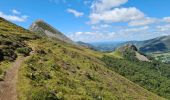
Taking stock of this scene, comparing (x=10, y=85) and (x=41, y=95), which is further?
(x=10, y=85)

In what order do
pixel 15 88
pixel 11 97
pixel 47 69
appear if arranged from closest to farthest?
pixel 11 97, pixel 15 88, pixel 47 69

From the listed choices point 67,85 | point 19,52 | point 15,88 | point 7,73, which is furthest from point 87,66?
point 15,88

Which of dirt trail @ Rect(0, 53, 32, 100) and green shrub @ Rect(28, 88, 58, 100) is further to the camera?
dirt trail @ Rect(0, 53, 32, 100)

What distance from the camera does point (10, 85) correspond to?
2099 inches

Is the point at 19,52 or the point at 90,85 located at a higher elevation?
the point at 19,52

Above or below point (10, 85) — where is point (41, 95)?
below

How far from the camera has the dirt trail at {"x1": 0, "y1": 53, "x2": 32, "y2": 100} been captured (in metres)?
47.8

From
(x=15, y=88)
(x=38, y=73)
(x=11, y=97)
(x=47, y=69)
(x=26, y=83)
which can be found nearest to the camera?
(x=11, y=97)

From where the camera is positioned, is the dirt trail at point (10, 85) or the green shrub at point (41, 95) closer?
the green shrub at point (41, 95)

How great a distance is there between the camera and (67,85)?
66.7 metres

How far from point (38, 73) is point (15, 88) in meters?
13.7

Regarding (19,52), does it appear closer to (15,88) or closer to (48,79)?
(48,79)

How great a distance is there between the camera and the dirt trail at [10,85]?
47.8m

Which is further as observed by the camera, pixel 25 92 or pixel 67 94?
pixel 67 94
